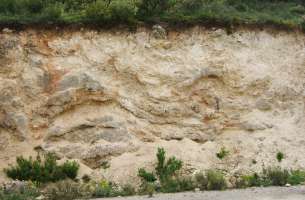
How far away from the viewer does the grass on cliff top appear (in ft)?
59.4

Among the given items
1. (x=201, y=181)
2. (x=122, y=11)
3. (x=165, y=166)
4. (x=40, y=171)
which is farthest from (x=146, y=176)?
(x=122, y=11)

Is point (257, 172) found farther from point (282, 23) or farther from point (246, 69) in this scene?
point (282, 23)

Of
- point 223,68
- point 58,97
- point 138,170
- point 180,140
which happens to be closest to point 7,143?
point 58,97

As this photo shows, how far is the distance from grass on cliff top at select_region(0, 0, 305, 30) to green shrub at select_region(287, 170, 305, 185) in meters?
4.94

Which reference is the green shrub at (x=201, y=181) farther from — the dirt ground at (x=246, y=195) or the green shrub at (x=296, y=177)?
the green shrub at (x=296, y=177)

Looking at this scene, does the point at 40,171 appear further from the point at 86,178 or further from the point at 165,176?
the point at 165,176

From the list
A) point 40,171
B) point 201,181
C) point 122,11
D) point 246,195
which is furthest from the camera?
point 122,11

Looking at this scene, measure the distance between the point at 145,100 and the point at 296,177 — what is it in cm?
465

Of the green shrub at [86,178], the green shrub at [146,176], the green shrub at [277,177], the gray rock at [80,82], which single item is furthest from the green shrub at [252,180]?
the gray rock at [80,82]

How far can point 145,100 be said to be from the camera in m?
17.9

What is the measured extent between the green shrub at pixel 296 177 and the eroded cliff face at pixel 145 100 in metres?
0.44

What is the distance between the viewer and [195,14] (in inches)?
765

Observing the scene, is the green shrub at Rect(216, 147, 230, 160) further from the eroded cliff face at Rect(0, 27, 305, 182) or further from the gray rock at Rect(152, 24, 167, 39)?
the gray rock at Rect(152, 24, 167, 39)

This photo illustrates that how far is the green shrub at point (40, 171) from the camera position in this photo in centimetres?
1598
